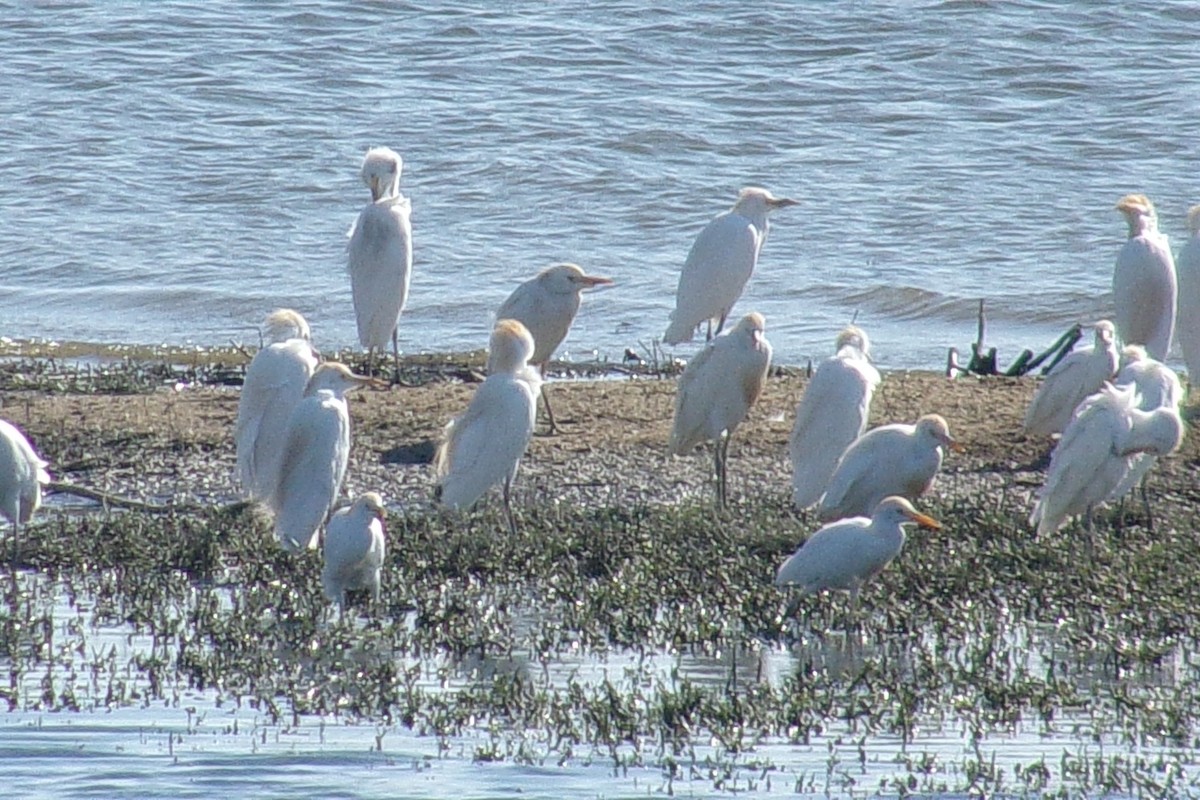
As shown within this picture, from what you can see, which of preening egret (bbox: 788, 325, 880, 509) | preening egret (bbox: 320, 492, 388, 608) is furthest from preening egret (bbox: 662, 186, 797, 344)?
preening egret (bbox: 320, 492, 388, 608)

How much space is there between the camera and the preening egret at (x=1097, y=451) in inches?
341

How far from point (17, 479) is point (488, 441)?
1972mm

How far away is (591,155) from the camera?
69.7ft

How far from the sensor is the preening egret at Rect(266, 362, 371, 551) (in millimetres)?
8547

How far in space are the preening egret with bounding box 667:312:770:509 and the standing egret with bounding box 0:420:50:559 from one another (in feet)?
10.1

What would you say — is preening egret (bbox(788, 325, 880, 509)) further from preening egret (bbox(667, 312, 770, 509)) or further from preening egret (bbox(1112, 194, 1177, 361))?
preening egret (bbox(1112, 194, 1177, 361))

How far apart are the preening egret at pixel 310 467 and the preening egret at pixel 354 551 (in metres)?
0.47

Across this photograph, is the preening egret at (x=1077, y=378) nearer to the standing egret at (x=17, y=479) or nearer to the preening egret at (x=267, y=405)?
the preening egret at (x=267, y=405)

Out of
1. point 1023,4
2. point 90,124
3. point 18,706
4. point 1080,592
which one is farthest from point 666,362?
point 1023,4

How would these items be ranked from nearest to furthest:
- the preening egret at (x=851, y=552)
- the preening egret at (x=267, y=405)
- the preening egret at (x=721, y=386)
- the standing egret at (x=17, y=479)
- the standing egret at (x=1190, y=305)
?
the preening egret at (x=851, y=552), the standing egret at (x=17, y=479), the preening egret at (x=267, y=405), the preening egret at (x=721, y=386), the standing egret at (x=1190, y=305)

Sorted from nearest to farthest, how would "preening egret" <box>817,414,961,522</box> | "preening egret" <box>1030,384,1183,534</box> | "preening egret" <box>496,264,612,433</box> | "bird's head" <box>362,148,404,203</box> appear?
"preening egret" <box>1030,384,1183,534</box> < "preening egret" <box>817,414,961,522</box> < "preening egret" <box>496,264,612,433</box> < "bird's head" <box>362,148,404,203</box>

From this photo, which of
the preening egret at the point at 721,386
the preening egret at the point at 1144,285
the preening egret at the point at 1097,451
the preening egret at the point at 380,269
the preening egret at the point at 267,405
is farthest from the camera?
the preening egret at the point at 380,269

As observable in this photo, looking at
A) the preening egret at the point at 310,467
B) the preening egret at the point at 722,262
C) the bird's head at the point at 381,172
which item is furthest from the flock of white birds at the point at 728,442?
the bird's head at the point at 381,172

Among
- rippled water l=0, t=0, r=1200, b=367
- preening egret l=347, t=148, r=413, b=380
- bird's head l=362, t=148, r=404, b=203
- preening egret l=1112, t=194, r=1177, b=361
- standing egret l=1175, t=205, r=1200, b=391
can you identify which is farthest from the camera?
rippled water l=0, t=0, r=1200, b=367
